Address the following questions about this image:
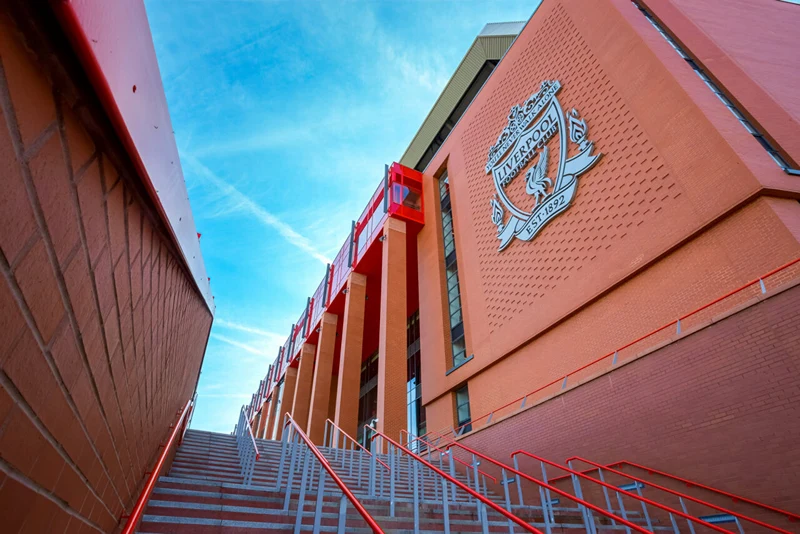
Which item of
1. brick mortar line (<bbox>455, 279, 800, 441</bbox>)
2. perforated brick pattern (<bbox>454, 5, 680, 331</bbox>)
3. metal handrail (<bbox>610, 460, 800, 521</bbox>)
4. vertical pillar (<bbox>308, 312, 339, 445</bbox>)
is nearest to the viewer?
metal handrail (<bbox>610, 460, 800, 521</bbox>)

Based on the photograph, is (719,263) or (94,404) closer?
(94,404)

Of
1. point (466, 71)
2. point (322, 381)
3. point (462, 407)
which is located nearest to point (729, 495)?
Result: point (462, 407)

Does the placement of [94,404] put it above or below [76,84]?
below

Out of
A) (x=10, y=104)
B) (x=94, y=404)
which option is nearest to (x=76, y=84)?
(x=10, y=104)

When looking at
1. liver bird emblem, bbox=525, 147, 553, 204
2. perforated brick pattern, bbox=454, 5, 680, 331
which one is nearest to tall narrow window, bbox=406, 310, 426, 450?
perforated brick pattern, bbox=454, 5, 680, 331

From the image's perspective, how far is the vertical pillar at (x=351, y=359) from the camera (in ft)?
62.4

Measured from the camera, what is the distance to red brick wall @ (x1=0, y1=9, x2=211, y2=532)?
0.99 m

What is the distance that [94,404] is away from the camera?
181 centimetres

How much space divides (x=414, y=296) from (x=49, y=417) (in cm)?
2358

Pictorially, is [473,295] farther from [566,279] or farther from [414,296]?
[414,296]

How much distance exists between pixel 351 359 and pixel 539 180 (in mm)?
12196

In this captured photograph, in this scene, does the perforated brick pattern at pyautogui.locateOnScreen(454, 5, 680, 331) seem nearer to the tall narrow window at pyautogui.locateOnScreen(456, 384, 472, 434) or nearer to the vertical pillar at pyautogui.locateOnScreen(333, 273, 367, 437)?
the tall narrow window at pyautogui.locateOnScreen(456, 384, 472, 434)

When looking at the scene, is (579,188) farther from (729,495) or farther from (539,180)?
(729,495)

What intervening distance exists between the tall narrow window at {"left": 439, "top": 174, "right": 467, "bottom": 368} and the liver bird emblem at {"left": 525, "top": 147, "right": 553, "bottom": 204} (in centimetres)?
523
